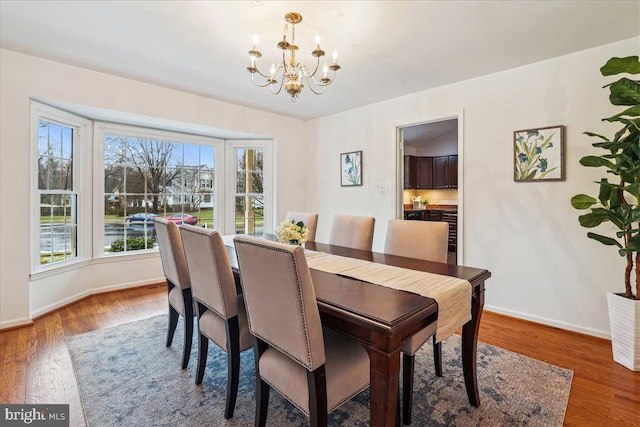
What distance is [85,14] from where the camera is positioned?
218 cm

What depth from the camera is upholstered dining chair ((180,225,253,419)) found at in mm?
1638

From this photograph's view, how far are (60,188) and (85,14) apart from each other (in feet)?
6.77

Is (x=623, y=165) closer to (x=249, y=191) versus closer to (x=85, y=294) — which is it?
(x=249, y=191)

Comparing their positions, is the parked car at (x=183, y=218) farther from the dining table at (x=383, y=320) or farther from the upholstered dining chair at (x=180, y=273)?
the dining table at (x=383, y=320)

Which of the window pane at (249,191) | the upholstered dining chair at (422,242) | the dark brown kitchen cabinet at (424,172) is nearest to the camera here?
the upholstered dining chair at (422,242)

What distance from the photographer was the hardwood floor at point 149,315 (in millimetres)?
1783

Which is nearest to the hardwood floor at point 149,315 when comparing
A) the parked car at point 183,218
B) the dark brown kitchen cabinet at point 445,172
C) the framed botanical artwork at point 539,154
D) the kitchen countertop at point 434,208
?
the parked car at point 183,218

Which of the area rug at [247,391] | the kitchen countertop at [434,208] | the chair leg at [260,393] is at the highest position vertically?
the kitchen countertop at [434,208]

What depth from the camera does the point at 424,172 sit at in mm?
7086

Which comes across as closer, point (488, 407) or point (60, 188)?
point (488, 407)

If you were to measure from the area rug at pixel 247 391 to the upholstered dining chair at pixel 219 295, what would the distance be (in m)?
0.27

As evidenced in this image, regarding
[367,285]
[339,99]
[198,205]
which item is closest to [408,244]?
[367,285]

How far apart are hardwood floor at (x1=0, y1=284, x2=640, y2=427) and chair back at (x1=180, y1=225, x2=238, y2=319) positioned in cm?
95

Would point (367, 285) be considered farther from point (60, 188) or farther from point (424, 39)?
point (60, 188)
